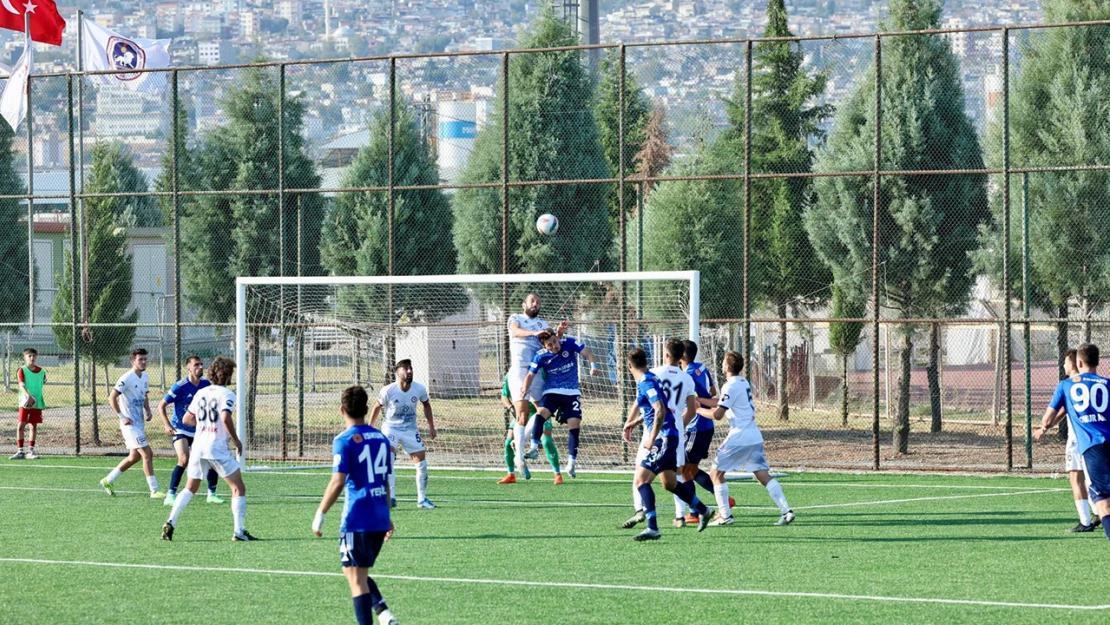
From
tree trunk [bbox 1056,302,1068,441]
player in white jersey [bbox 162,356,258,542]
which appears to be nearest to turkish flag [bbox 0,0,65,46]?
player in white jersey [bbox 162,356,258,542]

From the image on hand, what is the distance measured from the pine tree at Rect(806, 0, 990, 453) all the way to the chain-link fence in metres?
0.04

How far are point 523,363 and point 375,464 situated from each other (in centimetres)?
986

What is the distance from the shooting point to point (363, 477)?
940 centimetres

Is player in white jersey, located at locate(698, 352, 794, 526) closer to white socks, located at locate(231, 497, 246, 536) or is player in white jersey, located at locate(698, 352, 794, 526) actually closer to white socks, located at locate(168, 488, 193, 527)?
white socks, located at locate(231, 497, 246, 536)

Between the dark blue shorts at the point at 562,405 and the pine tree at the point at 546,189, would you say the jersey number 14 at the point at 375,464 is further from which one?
the pine tree at the point at 546,189

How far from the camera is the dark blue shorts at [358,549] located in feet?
30.3

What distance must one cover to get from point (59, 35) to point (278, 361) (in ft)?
25.2

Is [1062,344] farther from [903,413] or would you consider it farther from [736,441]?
[736,441]

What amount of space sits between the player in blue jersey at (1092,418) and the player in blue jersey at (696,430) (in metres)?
3.38

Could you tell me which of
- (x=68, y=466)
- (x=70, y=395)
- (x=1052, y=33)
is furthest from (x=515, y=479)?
(x=70, y=395)

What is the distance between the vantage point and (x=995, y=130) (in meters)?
26.4

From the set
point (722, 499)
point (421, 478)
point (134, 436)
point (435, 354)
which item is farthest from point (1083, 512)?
point (435, 354)

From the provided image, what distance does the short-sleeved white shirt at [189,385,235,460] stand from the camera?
46.8 feet

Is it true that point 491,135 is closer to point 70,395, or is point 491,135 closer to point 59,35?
point 59,35
